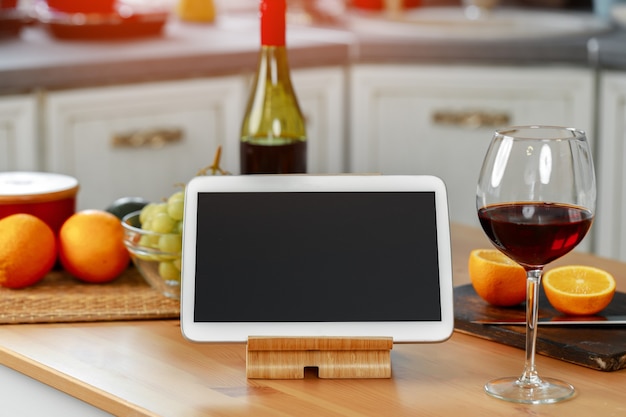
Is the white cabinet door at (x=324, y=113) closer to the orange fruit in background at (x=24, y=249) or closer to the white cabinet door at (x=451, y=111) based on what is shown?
the white cabinet door at (x=451, y=111)

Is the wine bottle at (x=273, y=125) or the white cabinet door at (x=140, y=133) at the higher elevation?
the wine bottle at (x=273, y=125)

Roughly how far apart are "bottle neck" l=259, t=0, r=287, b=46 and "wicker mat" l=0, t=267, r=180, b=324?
0.32m

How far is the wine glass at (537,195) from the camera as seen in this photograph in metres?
0.92

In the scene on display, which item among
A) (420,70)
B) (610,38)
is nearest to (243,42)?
(420,70)

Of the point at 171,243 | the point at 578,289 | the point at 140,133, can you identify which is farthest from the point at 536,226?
the point at 140,133

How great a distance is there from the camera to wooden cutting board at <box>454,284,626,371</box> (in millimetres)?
1036

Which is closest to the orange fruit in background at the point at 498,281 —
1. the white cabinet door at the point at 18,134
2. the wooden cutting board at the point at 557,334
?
the wooden cutting board at the point at 557,334

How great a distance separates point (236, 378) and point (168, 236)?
0.77ft

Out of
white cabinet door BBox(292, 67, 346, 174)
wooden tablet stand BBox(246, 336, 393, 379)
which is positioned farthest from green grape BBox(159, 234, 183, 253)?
white cabinet door BBox(292, 67, 346, 174)

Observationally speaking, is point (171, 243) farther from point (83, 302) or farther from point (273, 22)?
point (273, 22)

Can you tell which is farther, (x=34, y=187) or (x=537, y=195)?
(x=34, y=187)

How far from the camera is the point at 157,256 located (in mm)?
1198

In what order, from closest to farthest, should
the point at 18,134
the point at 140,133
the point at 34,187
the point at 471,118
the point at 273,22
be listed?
the point at 273,22 → the point at 34,187 → the point at 18,134 → the point at 140,133 → the point at 471,118

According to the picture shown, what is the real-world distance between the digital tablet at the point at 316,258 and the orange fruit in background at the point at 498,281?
147 millimetres
